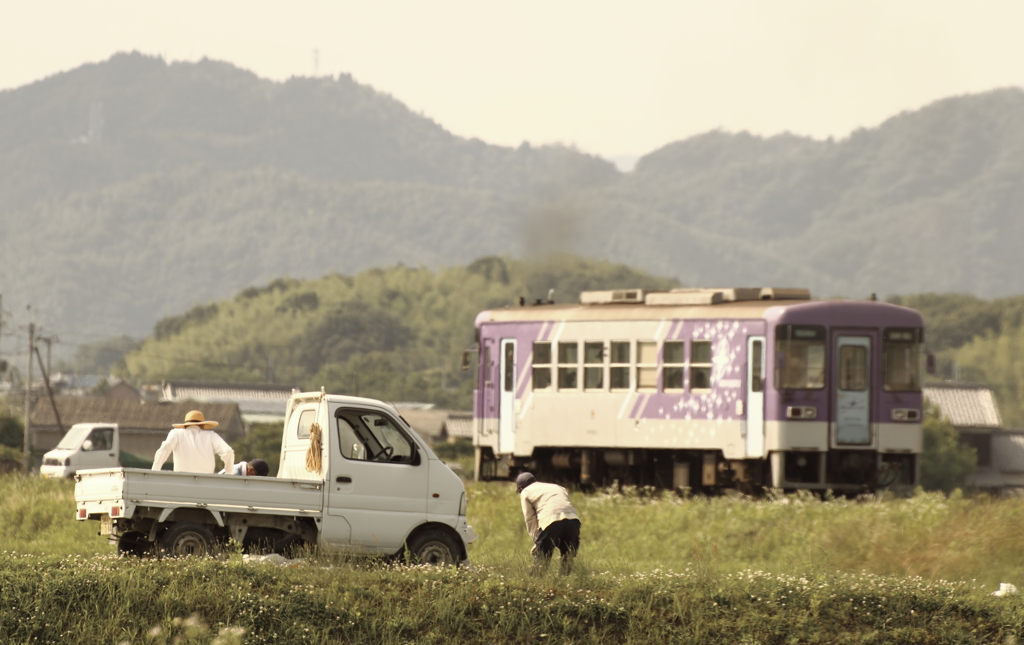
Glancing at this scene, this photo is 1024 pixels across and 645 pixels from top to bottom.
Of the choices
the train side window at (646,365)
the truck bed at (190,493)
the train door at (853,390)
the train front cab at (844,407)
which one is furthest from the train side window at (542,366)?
the truck bed at (190,493)

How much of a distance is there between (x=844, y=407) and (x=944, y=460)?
43.9m

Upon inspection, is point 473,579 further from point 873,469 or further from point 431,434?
point 431,434

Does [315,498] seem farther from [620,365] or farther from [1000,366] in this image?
[1000,366]

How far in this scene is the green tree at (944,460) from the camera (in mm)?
66312

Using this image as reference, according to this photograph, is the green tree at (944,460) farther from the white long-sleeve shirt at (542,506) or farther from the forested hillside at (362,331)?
the forested hillside at (362,331)

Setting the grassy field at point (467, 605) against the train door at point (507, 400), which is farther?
the train door at point (507, 400)

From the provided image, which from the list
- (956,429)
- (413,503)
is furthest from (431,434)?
(413,503)

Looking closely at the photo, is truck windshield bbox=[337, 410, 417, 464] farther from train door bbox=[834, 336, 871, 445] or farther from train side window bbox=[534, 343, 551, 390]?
train side window bbox=[534, 343, 551, 390]

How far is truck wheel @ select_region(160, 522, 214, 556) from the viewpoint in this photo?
13883 millimetres

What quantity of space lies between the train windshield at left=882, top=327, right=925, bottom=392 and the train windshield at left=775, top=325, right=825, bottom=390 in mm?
1315

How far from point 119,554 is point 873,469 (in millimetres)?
15377

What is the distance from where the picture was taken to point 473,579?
13.2 meters

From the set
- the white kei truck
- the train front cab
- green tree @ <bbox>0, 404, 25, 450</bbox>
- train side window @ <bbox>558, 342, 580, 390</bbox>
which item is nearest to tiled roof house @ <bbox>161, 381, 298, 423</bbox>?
green tree @ <bbox>0, 404, 25, 450</bbox>

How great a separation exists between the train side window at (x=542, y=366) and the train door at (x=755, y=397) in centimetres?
446
